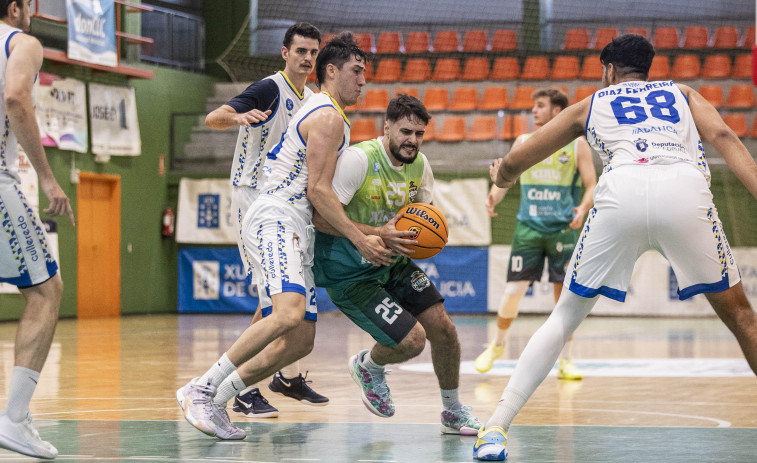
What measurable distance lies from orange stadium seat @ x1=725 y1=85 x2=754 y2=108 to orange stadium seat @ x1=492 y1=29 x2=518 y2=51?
4.69 metres

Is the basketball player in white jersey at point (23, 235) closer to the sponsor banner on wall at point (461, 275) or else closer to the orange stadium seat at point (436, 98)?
the sponsor banner on wall at point (461, 275)

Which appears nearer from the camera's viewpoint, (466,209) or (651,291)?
(651,291)

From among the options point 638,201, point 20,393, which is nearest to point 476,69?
point 638,201

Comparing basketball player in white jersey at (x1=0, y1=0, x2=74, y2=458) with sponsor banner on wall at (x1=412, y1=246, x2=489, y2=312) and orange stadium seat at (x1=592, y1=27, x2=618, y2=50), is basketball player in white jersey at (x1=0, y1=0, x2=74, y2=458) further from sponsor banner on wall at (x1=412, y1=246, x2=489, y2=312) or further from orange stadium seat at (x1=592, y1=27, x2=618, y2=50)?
orange stadium seat at (x1=592, y1=27, x2=618, y2=50)

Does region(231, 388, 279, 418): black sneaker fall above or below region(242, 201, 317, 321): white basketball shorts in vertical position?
below

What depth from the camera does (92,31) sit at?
636 inches

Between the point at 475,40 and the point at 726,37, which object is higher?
the point at 726,37

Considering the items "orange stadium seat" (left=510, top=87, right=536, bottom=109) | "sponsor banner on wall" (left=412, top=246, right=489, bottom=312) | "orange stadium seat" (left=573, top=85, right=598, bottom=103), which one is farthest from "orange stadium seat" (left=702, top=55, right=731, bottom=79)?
"sponsor banner on wall" (left=412, top=246, right=489, bottom=312)

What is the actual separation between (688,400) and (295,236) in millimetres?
3234

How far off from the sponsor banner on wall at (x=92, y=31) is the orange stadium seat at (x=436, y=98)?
5.83 m

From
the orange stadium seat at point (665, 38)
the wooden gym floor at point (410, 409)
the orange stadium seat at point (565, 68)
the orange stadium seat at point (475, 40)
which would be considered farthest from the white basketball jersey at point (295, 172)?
the orange stadium seat at point (475, 40)

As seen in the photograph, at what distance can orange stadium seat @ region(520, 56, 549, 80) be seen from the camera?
19406mm

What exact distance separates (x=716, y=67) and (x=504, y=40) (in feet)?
14.2

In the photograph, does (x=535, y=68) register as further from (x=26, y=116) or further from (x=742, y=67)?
(x=26, y=116)
